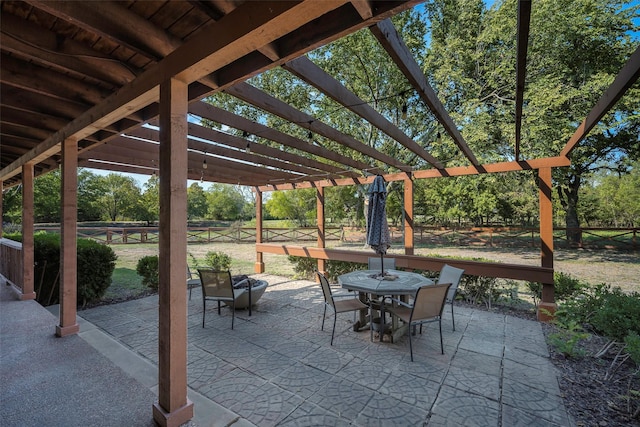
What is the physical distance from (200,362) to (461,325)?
136 inches

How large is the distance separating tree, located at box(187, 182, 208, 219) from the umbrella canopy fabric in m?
30.3

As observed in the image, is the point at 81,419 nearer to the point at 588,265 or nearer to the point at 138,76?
the point at 138,76

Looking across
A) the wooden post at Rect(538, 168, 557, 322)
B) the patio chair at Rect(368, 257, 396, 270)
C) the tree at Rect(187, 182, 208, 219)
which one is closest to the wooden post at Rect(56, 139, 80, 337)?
the patio chair at Rect(368, 257, 396, 270)

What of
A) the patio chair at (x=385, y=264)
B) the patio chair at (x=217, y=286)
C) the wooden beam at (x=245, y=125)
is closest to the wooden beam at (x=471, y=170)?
the patio chair at (x=385, y=264)

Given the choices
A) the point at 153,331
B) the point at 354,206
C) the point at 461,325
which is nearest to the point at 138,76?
the point at 153,331

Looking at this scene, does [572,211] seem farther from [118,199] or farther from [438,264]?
[118,199]

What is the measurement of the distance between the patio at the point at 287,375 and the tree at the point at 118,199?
80.1 feet

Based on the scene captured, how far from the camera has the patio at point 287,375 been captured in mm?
2102

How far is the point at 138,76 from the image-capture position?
2.06 meters

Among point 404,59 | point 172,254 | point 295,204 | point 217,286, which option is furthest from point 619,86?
point 295,204

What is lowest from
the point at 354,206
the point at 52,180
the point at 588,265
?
the point at 588,265

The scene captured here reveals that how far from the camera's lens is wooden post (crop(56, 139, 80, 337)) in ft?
10.2

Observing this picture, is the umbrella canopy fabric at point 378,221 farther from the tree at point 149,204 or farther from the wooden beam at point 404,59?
the tree at point 149,204

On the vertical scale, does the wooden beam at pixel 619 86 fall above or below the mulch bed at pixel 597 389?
above
